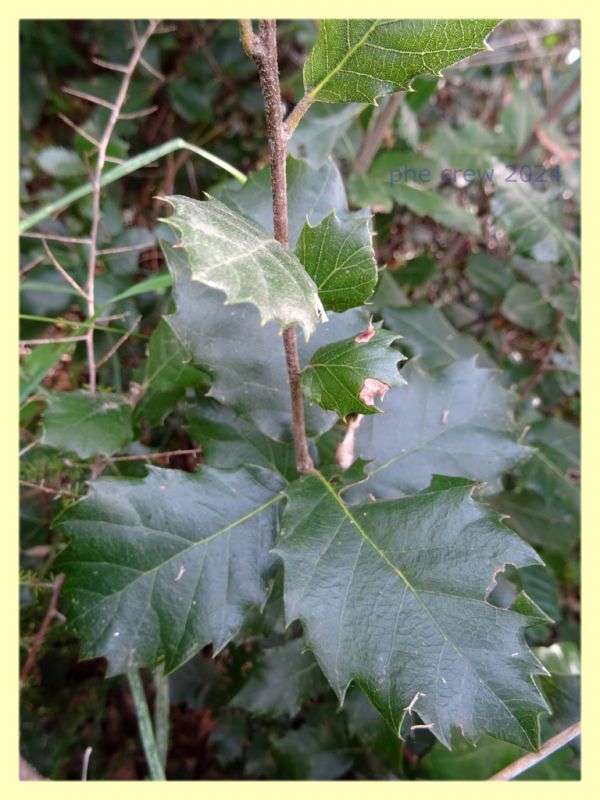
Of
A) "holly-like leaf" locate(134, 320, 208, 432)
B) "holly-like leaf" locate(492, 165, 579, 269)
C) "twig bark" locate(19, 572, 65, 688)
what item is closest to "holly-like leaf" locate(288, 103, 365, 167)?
"holly-like leaf" locate(492, 165, 579, 269)

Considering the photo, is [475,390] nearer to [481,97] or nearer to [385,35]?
[385,35]

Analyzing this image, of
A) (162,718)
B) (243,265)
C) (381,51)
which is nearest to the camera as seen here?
(243,265)

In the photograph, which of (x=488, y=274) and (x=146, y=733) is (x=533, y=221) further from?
(x=146, y=733)

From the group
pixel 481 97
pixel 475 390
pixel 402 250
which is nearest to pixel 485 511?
pixel 475 390

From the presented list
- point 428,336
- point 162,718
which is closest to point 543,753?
point 162,718

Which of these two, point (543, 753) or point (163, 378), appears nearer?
point (543, 753)
